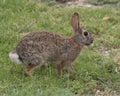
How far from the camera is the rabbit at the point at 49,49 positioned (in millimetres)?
6613

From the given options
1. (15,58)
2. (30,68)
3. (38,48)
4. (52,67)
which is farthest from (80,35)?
(15,58)

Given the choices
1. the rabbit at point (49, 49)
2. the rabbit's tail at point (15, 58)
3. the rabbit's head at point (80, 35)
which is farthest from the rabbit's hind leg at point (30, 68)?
the rabbit's head at point (80, 35)

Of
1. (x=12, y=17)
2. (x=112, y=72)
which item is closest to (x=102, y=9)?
(x=12, y=17)

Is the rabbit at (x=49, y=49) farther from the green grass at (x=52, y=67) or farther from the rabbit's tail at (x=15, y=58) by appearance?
the green grass at (x=52, y=67)

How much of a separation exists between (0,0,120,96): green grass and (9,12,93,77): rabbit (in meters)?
0.16

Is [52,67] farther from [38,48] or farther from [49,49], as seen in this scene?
[38,48]

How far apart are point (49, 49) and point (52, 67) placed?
1.38 ft

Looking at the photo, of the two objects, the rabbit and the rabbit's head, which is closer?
the rabbit

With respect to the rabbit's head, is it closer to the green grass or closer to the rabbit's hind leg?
the green grass

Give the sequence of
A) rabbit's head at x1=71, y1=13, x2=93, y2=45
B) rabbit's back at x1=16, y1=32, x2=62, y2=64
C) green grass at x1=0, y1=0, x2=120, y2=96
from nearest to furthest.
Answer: green grass at x1=0, y1=0, x2=120, y2=96 < rabbit's back at x1=16, y1=32, x2=62, y2=64 < rabbit's head at x1=71, y1=13, x2=93, y2=45

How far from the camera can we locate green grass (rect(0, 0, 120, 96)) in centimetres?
638

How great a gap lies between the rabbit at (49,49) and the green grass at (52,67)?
0.16 m

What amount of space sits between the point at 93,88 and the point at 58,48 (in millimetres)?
762

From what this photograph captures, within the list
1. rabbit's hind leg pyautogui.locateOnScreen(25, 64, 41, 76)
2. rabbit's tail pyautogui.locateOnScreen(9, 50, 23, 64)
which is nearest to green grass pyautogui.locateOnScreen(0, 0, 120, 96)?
rabbit's hind leg pyautogui.locateOnScreen(25, 64, 41, 76)
